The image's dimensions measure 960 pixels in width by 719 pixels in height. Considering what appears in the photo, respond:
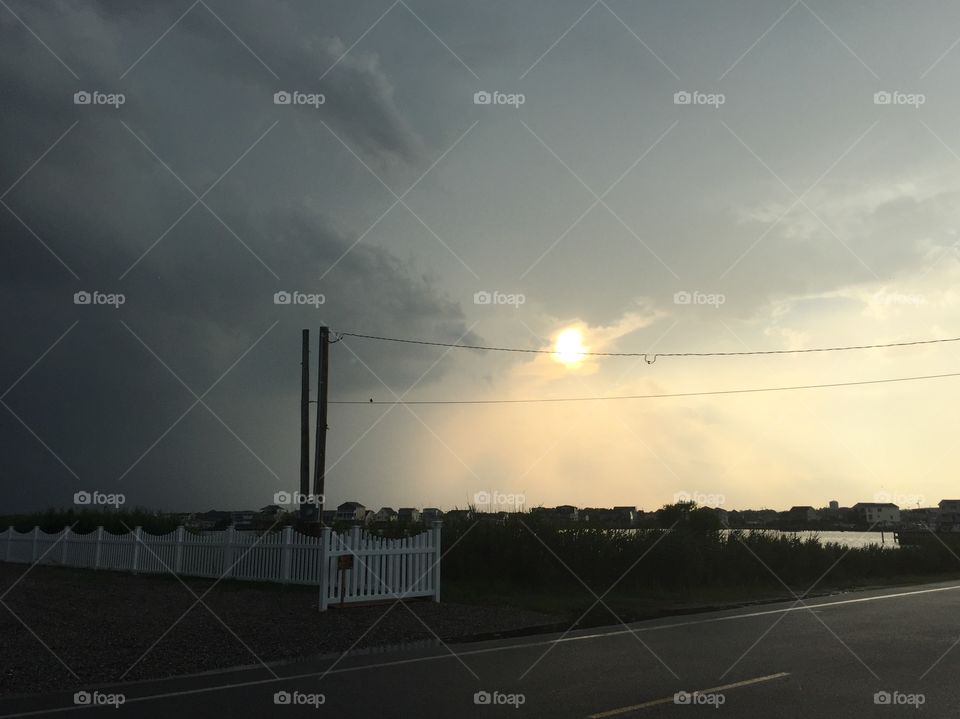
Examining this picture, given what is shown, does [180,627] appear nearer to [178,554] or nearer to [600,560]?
Result: [178,554]

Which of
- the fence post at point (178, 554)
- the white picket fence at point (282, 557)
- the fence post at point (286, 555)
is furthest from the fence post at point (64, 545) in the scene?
the fence post at point (286, 555)

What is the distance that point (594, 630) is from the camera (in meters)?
13.5

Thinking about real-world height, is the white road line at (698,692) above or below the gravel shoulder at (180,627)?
below

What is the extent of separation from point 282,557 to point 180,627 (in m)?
6.34

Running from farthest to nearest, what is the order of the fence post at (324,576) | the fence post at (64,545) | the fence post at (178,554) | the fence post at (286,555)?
the fence post at (64,545) → the fence post at (178,554) → the fence post at (286,555) → the fence post at (324,576)

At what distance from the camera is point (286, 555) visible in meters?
18.8

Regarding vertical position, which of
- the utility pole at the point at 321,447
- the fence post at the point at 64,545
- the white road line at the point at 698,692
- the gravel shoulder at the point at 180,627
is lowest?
the white road line at the point at 698,692

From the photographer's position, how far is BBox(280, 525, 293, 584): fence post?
18656mm

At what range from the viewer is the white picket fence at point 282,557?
15789mm

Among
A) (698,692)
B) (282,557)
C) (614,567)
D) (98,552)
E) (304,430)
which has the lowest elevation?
(698,692)

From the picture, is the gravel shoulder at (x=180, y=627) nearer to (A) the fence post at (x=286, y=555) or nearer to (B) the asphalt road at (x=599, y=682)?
(A) the fence post at (x=286, y=555)

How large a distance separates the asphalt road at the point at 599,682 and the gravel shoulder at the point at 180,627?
33.7 inches

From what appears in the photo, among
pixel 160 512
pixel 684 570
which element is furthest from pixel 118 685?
pixel 160 512

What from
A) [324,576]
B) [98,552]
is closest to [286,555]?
[324,576]
